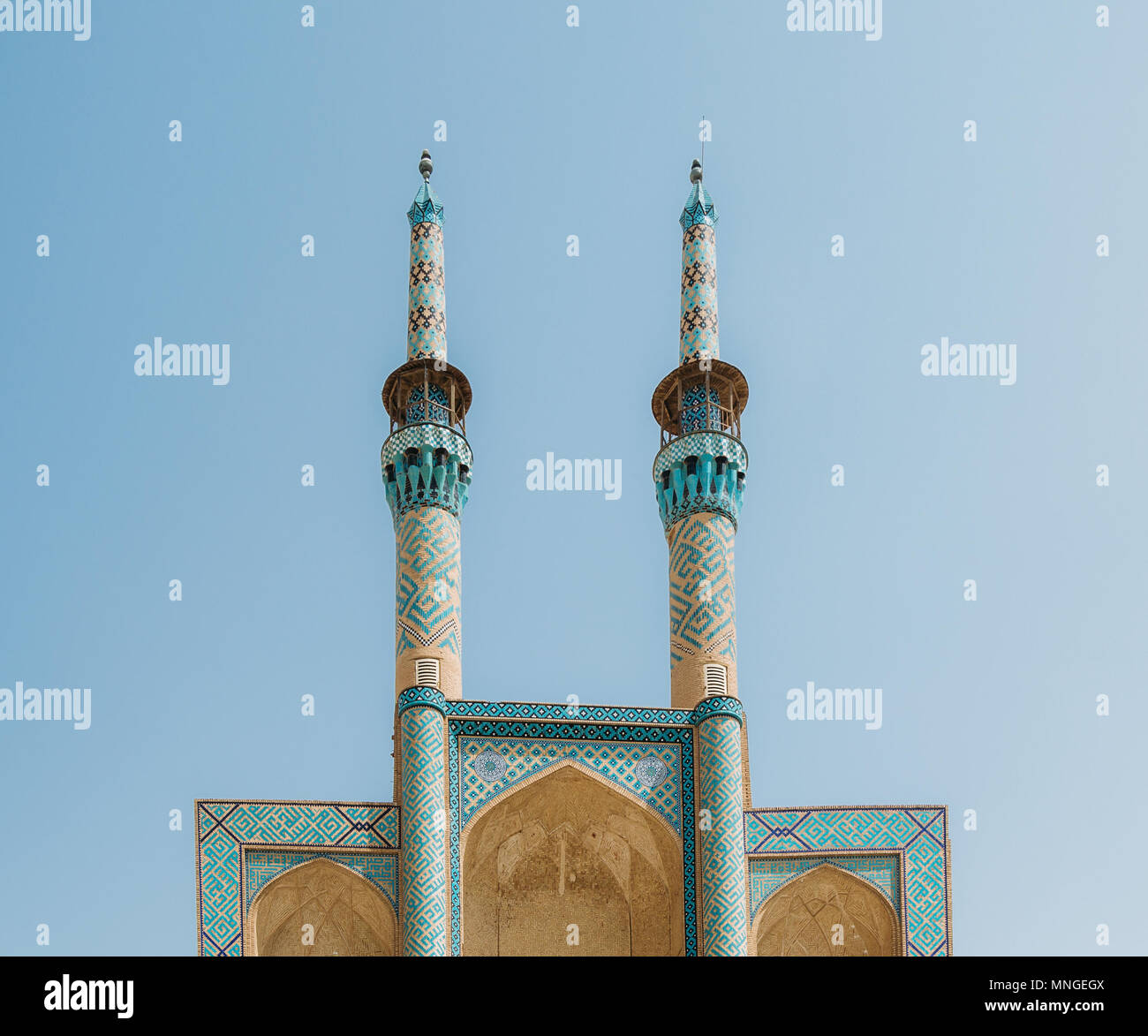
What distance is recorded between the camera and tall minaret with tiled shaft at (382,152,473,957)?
57.9 feet

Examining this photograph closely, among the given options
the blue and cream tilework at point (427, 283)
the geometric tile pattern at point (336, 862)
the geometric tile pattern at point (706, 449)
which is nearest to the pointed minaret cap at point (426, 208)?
the blue and cream tilework at point (427, 283)

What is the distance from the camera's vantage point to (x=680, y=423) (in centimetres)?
2094

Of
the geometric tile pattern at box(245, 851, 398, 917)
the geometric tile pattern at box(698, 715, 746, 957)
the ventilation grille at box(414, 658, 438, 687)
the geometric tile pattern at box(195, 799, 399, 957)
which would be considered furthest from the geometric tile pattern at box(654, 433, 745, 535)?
the geometric tile pattern at box(245, 851, 398, 917)

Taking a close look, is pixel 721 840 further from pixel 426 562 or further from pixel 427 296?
pixel 427 296

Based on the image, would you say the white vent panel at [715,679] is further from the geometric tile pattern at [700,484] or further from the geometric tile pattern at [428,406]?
the geometric tile pattern at [428,406]

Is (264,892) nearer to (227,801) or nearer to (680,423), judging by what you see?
(227,801)

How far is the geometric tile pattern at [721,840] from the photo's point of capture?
702 inches

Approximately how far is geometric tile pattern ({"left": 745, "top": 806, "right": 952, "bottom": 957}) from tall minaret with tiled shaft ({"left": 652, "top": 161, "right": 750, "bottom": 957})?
1.45ft

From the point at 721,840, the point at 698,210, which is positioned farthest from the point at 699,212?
the point at 721,840

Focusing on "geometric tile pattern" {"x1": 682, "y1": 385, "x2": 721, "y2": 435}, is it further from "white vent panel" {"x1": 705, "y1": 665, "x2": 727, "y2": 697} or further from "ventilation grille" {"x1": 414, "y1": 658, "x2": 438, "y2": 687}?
"ventilation grille" {"x1": 414, "y1": 658, "x2": 438, "y2": 687}
